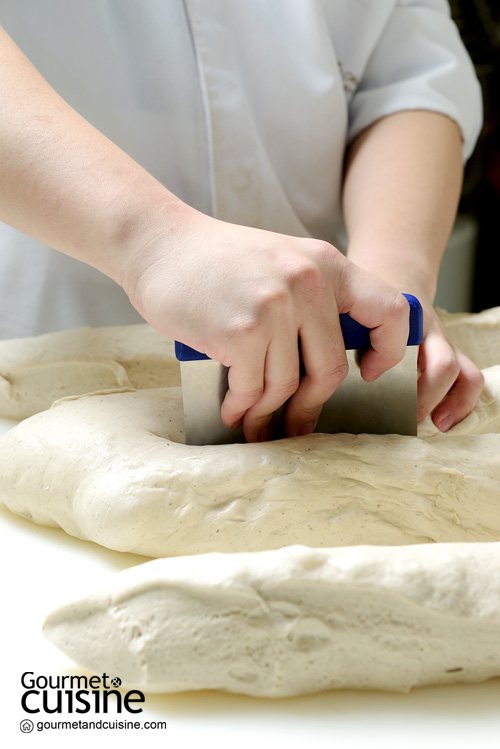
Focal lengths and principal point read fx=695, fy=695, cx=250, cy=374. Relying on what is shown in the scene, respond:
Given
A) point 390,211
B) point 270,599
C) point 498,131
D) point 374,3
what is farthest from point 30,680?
point 498,131

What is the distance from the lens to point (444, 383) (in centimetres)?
88

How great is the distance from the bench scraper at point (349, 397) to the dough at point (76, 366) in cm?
25

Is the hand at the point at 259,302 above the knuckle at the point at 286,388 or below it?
above

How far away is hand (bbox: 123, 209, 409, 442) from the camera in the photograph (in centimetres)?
66

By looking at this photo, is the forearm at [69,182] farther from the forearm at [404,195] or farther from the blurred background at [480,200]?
the blurred background at [480,200]

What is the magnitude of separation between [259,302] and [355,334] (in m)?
0.15

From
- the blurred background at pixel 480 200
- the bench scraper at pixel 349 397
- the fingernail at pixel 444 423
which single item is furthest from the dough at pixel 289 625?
the blurred background at pixel 480 200

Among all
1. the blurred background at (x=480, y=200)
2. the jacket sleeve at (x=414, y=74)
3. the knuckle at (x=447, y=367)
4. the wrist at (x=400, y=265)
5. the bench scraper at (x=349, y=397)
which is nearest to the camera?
the bench scraper at (x=349, y=397)

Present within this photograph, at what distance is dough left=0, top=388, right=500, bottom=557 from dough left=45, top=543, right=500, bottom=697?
0.46 ft

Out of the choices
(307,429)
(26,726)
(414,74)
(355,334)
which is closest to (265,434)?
(307,429)

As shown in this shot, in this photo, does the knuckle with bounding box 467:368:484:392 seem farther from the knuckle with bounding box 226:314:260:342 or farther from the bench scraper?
the knuckle with bounding box 226:314:260:342

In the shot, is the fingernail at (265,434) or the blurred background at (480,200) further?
the blurred background at (480,200)

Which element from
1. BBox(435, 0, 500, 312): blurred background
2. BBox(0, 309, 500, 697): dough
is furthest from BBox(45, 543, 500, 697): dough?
BBox(435, 0, 500, 312): blurred background

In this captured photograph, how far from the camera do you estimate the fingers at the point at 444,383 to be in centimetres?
88
